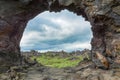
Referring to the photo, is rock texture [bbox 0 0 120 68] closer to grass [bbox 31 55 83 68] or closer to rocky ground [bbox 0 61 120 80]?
rocky ground [bbox 0 61 120 80]

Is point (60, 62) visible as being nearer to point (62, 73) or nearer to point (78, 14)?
point (78, 14)

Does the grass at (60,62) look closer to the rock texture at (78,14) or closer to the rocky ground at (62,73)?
the rock texture at (78,14)

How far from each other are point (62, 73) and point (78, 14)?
18.0 feet

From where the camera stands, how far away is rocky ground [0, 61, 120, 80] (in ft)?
63.9

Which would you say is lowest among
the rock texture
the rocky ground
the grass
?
the rocky ground

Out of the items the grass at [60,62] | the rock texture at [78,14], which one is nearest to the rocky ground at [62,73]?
the rock texture at [78,14]

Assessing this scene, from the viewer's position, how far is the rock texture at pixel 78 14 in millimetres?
20156

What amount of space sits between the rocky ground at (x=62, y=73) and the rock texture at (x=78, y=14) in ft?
2.67

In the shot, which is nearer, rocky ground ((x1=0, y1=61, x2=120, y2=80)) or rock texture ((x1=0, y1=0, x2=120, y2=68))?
rocky ground ((x1=0, y1=61, x2=120, y2=80))

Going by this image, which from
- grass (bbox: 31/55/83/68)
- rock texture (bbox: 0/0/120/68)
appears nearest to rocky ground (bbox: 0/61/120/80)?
rock texture (bbox: 0/0/120/68)

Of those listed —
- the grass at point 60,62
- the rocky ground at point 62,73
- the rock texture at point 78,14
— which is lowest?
the rocky ground at point 62,73

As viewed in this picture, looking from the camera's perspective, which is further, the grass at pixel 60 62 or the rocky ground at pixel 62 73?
the grass at pixel 60 62

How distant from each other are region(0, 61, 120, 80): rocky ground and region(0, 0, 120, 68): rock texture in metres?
0.81

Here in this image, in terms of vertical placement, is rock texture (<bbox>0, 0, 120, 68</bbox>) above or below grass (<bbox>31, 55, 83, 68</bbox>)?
above
